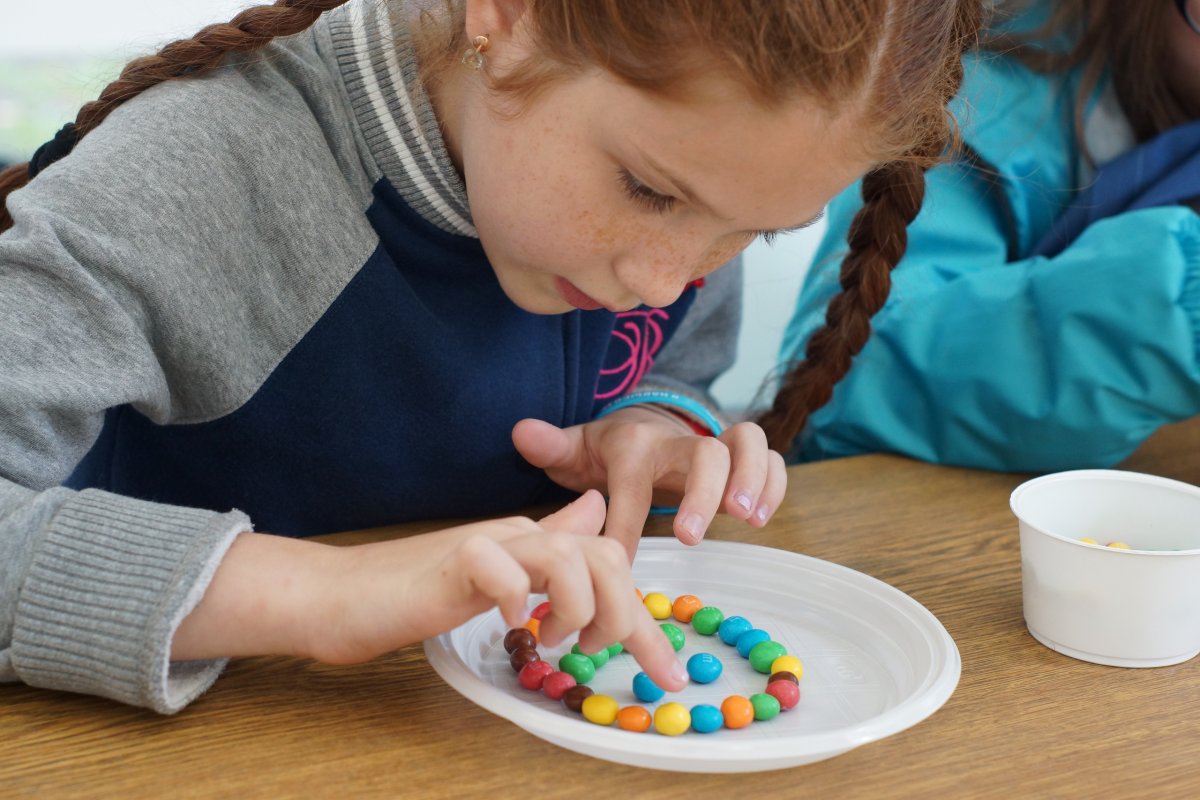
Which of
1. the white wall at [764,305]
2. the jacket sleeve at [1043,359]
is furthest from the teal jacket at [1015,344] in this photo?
the white wall at [764,305]

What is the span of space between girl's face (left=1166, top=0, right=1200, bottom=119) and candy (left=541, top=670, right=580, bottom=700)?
1152 millimetres

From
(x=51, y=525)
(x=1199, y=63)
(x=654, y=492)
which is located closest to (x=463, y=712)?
(x=51, y=525)

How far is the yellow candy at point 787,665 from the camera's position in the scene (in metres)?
0.68

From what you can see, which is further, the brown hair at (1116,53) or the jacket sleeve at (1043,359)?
the brown hair at (1116,53)

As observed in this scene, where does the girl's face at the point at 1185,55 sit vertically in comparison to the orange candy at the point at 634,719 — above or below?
above

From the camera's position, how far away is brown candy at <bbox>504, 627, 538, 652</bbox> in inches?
27.1

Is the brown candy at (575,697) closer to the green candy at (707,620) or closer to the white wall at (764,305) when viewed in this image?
the green candy at (707,620)

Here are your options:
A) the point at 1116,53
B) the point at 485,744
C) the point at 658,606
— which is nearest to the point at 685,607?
the point at 658,606

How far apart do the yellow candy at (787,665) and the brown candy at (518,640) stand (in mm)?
147

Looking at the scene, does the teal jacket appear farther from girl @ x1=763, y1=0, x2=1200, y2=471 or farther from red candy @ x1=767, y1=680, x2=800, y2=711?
red candy @ x1=767, y1=680, x2=800, y2=711

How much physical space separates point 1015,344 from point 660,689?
2.19 feet

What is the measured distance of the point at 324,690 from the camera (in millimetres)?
641

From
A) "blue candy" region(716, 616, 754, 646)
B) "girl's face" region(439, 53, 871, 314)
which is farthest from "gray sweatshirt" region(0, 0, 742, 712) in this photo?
"blue candy" region(716, 616, 754, 646)

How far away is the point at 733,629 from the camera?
29.3 inches
